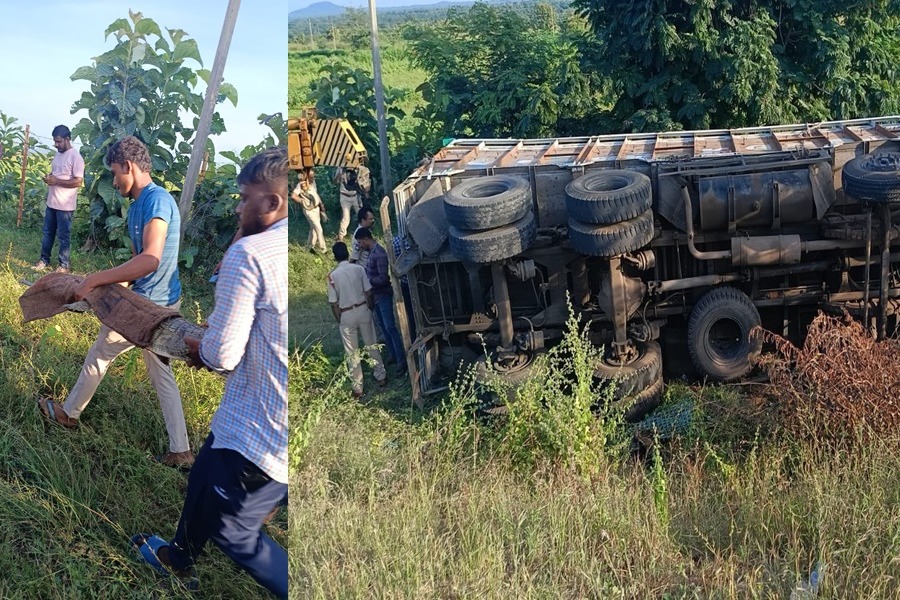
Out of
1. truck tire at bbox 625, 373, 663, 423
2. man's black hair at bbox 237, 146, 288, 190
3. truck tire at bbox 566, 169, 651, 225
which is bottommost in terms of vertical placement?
truck tire at bbox 625, 373, 663, 423

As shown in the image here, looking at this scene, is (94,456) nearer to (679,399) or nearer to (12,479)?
(12,479)

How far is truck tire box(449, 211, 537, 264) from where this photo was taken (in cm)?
662

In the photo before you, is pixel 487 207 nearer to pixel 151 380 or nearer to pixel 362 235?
pixel 362 235

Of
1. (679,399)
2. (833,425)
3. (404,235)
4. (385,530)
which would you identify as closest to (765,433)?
(833,425)

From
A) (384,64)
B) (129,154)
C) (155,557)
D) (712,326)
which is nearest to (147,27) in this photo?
(129,154)

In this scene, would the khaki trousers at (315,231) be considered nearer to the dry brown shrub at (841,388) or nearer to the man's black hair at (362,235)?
the man's black hair at (362,235)

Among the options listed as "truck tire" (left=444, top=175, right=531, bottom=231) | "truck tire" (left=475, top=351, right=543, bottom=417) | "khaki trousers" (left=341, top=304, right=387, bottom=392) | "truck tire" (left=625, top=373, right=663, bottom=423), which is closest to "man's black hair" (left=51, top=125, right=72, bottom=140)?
"khaki trousers" (left=341, top=304, right=387, bottom=392)

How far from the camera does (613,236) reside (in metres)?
6.56

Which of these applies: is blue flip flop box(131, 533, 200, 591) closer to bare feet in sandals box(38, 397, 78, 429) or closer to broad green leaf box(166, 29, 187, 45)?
bare feet in sandals box(38, 397, 78, 429)

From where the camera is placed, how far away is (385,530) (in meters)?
3.54

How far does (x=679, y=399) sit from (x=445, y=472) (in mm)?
3263

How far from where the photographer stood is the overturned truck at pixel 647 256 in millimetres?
6691

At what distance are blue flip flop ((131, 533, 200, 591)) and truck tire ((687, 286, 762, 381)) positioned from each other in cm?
488

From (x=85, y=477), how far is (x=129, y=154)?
1.69 metres
